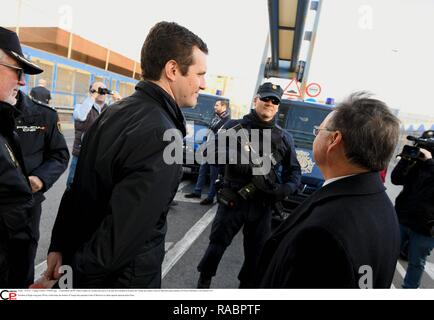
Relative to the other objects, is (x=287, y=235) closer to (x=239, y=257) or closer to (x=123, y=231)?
(x=123, y=231)

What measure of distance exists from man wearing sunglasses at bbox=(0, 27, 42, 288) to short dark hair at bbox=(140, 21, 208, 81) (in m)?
0.75

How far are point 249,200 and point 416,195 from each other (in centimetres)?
168

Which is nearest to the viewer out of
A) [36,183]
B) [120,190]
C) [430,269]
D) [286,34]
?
[120,190]

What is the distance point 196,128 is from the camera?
7180 millimetres

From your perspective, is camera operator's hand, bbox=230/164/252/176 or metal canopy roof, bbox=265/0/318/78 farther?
metal canopy roof, bbox=265/0/318/78

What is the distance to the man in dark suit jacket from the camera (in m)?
0.94

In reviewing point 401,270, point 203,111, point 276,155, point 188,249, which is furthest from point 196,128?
point 401,270

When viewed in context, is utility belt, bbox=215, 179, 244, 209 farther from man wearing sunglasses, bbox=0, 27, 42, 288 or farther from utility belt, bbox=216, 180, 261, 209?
man wearing sunglasses, bbox=0, 27, 42, 288

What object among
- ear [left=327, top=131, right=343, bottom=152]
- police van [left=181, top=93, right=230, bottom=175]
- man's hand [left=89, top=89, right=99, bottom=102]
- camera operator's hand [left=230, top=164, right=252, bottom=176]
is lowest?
police van [left=181, top=93, right=230, bottom=175]

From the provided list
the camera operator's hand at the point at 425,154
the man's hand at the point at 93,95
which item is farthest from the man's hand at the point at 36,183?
the camera operator's hand at the point at 425,154

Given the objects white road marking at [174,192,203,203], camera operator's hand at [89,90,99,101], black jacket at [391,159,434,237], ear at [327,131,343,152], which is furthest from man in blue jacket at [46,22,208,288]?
white road marking at [174,192,203,203]

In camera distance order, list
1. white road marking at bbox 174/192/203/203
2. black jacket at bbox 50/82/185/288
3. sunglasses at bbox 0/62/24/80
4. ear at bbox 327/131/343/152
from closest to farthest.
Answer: black jacket at bbox 50/82/185/288, ear at bbox 327/131/343/152, sunglasses at bbox 0/62/24/80, white road marking at bbox 174/192/203/203

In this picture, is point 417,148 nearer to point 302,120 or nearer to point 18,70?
point 302,120

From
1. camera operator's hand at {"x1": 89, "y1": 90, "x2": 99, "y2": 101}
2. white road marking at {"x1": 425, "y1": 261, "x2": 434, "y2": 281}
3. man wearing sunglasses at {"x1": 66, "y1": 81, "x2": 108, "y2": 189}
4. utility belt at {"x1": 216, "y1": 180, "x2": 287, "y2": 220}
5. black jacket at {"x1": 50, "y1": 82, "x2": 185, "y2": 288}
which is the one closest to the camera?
black jacket at {"x1": 50, "y1": 82, "x2": 185, "y2": 288}
